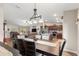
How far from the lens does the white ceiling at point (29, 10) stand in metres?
1.97

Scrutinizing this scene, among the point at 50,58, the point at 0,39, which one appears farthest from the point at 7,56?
the point at 50,58

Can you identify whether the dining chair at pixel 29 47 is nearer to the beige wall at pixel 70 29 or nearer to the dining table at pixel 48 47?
the dining table at pixel 48 47

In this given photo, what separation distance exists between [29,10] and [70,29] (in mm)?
797

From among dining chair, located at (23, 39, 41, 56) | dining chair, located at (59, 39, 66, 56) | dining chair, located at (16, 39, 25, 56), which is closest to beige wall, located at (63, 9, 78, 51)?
dining chair, located at (59, 39, 66, 56)

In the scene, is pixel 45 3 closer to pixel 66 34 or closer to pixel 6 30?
pixel 66 34

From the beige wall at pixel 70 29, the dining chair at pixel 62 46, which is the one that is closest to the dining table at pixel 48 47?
the dining chair at pixel 62 46

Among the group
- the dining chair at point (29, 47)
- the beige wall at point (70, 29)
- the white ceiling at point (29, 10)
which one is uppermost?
the white ceiling at point (29, 10)

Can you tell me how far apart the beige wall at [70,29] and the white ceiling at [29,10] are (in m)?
0.11

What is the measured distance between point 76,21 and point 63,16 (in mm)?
236

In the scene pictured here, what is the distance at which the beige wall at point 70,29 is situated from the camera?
201 centimetres

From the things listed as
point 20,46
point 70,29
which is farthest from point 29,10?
point 70,29

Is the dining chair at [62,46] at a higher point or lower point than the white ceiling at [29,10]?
Answer: lower

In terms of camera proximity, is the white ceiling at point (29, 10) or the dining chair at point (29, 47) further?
the dining chair at point (29, 47)

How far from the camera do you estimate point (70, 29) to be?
2.08 metres
